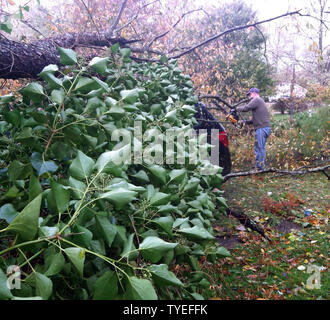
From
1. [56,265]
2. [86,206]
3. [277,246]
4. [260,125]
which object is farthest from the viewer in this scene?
[260,125]

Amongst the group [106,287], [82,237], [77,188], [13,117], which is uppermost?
[13,117]

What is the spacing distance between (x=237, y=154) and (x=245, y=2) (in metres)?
9.62

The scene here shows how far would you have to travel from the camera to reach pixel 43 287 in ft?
2.03

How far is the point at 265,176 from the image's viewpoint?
724cm

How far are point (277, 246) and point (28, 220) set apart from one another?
372cm

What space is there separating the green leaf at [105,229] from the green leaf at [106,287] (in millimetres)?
84

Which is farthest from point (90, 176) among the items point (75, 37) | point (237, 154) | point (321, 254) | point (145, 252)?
point (237, 154)

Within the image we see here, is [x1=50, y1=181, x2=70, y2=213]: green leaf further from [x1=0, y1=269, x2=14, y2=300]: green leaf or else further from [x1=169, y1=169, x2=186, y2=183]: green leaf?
[x1=169, y1=169, x2=186, y2=183]: green leaf

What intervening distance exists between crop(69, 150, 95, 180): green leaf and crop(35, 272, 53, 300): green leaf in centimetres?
27

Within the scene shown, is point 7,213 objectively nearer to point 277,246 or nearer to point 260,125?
point 277,246

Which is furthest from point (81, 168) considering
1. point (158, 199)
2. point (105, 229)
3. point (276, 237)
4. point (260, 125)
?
point (260, 125)

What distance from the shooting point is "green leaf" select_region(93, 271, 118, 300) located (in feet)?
2.32

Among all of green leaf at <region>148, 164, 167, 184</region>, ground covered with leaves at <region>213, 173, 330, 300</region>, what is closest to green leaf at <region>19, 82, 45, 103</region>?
green leaf at <region>148, 164, 167, 184</region>

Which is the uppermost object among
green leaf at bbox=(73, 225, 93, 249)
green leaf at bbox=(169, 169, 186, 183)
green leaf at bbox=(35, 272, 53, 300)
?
green leaf at bbox=(169, 169, 186, 183)
